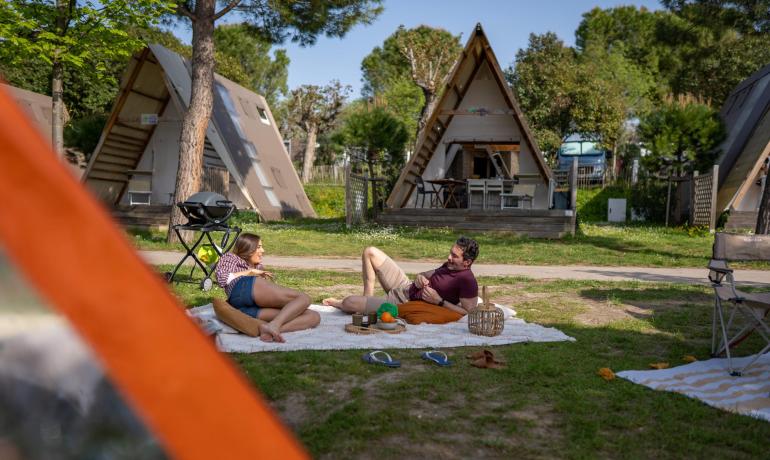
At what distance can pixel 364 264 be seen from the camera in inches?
270

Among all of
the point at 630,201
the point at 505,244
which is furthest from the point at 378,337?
the point at 630,201

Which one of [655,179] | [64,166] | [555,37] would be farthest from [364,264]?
[555,37]

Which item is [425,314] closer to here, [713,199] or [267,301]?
[267,301]

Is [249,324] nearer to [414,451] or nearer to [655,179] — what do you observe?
[414,451]

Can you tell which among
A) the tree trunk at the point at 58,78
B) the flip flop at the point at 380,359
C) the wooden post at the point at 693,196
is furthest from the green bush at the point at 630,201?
the flip flop at the point at 380,359

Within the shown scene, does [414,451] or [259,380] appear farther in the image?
[259,380]

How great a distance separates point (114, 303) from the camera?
0.76 metres

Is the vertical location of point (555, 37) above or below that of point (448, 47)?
above

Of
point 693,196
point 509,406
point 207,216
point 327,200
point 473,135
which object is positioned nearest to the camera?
point 509,406

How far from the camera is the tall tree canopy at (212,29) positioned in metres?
12.7

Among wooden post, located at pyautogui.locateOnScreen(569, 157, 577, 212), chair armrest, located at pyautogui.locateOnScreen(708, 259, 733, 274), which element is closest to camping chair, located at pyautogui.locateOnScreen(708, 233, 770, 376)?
chair armrest, located at pyautogui.locateOnScreen(708, 259, 733, 274)

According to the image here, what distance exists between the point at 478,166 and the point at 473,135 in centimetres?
112

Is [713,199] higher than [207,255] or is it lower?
higher

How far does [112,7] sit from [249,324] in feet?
38.5
